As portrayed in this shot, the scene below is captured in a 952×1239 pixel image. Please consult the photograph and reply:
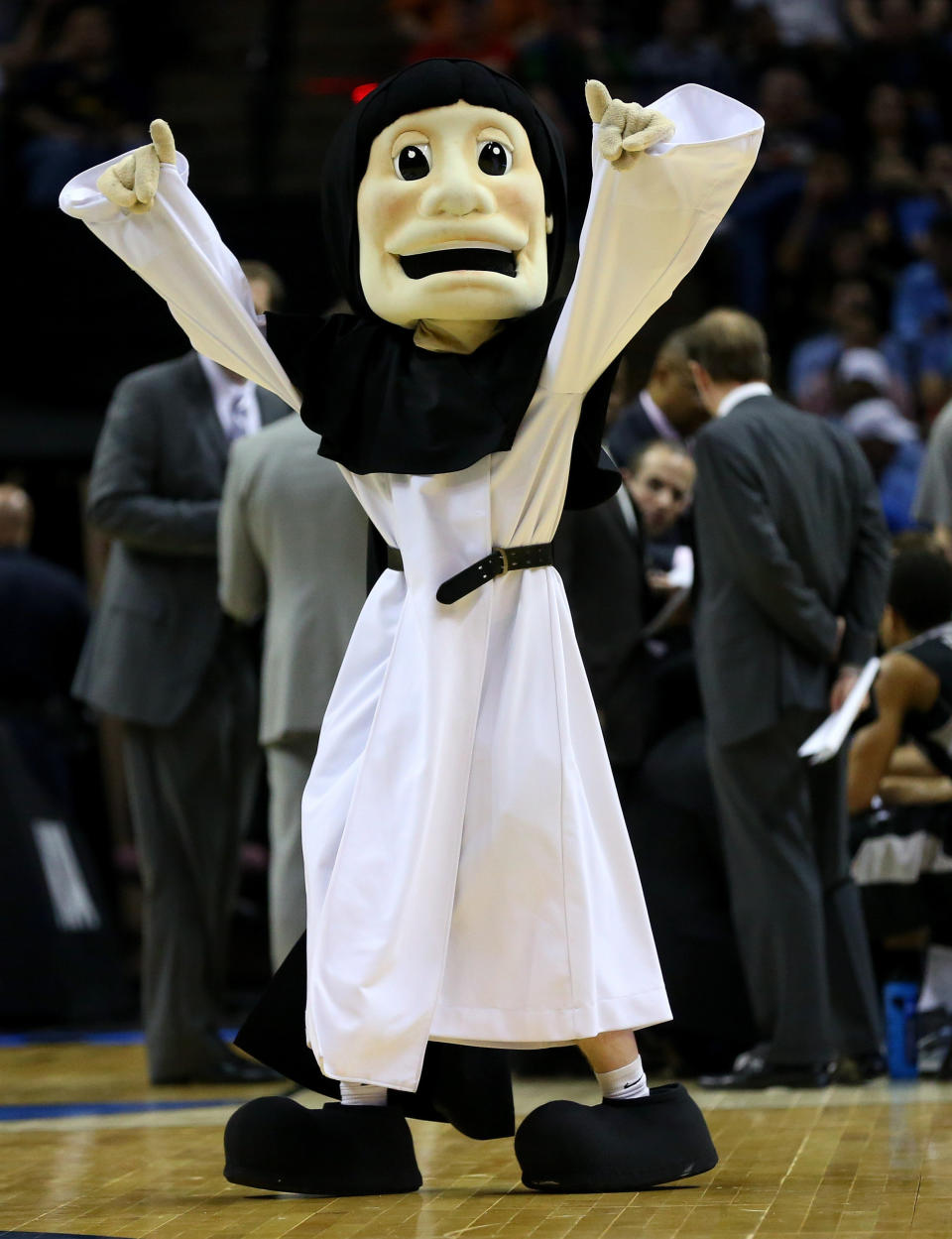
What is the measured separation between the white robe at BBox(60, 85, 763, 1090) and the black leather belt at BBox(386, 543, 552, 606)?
0.8 inches

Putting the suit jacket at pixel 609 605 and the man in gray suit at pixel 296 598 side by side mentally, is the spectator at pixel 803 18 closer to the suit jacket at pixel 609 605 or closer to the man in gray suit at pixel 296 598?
the suit jacket at pixel 609 605

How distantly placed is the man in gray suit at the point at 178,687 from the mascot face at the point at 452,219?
5.38 ft

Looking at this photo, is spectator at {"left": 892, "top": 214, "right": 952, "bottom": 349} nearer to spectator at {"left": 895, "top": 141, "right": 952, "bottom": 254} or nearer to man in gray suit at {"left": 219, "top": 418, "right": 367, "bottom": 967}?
spectator at {"left": 895, "top": 141, "right": 952, "bottom": 254}

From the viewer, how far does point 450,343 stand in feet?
11.1

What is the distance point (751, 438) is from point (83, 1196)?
2.40 metres

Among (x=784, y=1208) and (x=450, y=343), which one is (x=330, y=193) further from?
(x=784, y=1208)

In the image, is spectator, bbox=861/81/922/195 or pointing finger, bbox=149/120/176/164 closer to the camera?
pointing finger, bbox=149/120/176/164

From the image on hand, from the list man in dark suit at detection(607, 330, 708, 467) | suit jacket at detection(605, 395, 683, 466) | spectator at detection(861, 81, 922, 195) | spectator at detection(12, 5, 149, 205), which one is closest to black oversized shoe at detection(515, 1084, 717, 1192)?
man in dark suit at detection(607, 330, 708, 467)

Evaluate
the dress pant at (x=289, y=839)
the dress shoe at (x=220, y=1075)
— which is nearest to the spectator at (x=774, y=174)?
the dress pant at (x=289, y=839)

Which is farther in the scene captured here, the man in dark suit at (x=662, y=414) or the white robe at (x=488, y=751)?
the man in dark suit at (x=662, y=414)

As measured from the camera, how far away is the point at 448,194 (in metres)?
3.27

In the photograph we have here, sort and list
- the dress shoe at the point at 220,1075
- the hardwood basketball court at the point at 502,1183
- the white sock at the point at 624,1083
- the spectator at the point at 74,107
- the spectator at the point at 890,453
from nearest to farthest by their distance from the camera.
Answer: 1. the hardwood basketball court at the point at 502,1183
2. the white sock at the point at 624,1083
3. the dress shoe at the point at 220,1075
4. the spectator at the point at 890,453
5. the spectator at the point at 74,107

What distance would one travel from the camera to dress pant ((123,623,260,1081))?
5.04 metres

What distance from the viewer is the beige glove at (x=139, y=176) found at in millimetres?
3295
